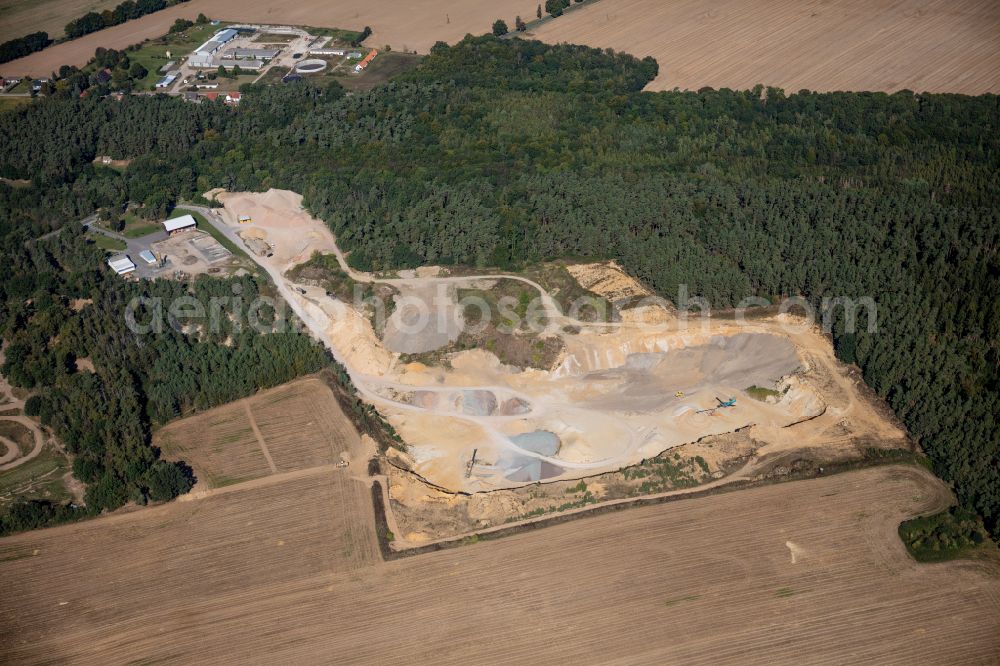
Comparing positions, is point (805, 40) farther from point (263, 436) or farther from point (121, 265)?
point (263, 436)

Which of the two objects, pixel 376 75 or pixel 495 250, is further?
pixel 376 75

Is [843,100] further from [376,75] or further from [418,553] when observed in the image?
[418,553]

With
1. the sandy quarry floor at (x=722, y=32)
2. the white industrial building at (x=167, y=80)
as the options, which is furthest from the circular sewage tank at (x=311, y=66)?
the white industrial building at (x=167, y=80)

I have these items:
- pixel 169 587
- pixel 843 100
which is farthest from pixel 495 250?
pixel 843 100

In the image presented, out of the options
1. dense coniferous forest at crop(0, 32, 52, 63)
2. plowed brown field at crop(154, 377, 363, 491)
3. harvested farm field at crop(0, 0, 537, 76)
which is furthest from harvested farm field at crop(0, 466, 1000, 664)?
dense coniferous forest at crop(0, 32, 52, 63)

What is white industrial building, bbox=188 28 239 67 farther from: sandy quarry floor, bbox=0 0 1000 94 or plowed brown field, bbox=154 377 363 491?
plowed brown field, bbox=154 377 363 491

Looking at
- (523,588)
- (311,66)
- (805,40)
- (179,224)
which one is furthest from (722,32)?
(523,588)

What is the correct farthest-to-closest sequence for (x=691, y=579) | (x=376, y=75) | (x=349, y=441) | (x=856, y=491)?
(x=376, y=75) < (x=349, y=441) < (x=856, y=491) < (x=691, y=579)
